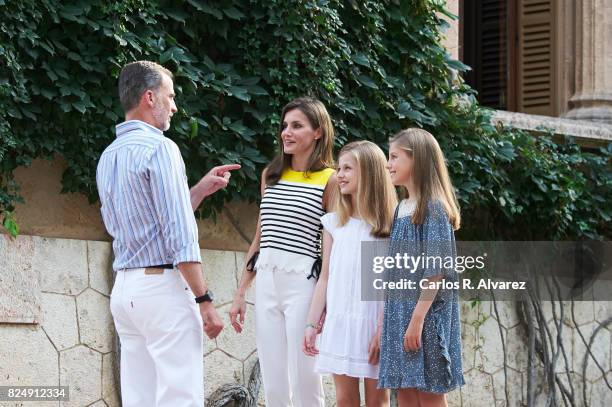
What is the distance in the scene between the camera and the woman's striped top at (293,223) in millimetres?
5484

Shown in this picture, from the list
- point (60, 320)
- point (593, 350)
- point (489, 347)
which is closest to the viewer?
point (60, 320)

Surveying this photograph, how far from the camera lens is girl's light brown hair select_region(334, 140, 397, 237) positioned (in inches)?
218

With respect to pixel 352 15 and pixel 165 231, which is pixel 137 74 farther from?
pixel 352 15

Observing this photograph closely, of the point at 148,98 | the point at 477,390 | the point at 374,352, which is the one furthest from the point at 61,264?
the point at 477,390

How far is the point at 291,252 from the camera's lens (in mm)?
5484

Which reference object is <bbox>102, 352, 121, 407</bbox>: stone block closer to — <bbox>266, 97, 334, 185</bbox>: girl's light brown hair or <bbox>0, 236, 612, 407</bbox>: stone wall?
<bbox>0, 236, 612, 407</bbox>: stone wall

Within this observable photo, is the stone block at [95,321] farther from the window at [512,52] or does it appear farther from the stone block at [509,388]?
the window at [512,52]

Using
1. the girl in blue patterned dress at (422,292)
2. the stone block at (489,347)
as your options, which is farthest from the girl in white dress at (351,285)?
the stone block at (489,347)

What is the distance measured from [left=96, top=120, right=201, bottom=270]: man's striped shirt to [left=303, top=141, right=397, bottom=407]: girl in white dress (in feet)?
3.26

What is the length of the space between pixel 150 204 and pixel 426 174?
127 cm

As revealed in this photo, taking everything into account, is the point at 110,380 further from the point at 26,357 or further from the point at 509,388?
the point at 509,388

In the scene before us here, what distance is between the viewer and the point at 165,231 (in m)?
4.57

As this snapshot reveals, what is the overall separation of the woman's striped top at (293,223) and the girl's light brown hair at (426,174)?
0.45 m

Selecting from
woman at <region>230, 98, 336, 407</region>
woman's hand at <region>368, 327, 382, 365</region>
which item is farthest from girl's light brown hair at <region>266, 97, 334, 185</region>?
woman's hand at <region>368, 327, 382, 365</region>
